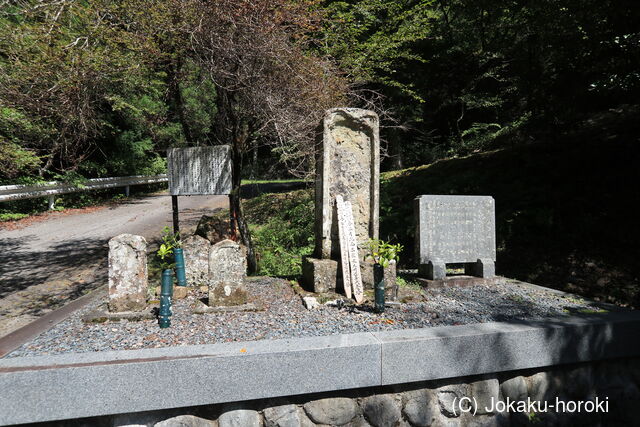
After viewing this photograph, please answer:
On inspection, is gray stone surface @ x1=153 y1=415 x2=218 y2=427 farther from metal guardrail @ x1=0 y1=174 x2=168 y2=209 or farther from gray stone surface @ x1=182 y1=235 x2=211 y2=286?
metal guardrail @ x1=0 y1=174 x2=168 y2=209

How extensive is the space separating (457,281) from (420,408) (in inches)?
92.0

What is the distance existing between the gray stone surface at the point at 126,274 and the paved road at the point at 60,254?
69.7 inches

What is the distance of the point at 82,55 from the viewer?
17.7ft

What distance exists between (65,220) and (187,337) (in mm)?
10364

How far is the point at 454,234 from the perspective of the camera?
512 centimetres

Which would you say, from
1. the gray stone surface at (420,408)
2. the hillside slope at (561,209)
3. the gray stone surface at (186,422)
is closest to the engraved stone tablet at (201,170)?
the hillside slope at (561,209)

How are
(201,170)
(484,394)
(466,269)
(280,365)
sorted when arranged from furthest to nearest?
(201,170) → (466,269) → (484,394) → (280,365)

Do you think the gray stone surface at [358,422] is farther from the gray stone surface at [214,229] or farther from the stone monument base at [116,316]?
the gray stone surface at [214,229]

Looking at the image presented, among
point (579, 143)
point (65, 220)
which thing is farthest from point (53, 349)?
point (579, 143)

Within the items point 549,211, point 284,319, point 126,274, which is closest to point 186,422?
point 284,319

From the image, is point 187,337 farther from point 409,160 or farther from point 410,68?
point 409,160

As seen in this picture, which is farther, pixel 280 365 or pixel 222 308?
pixel 222 308

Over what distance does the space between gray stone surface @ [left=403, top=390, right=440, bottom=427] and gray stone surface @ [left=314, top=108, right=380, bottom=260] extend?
1.98 m

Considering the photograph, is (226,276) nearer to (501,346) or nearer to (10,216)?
(501,346)
